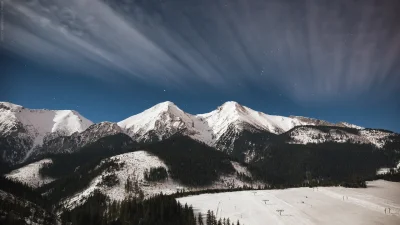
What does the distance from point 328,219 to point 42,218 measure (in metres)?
123

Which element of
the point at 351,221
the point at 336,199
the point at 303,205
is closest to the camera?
the point at 351,221

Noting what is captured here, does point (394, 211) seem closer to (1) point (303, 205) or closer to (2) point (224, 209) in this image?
(1) point (303, 205)

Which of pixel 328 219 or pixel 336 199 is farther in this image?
pixel 336 199

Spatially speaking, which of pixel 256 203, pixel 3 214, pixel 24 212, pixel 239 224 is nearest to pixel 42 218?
pixel 24 212

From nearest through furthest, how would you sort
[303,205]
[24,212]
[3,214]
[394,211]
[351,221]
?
[3,214], [24,212], [351,221], [394,211], [303,205]

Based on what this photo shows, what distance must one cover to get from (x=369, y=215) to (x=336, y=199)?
43.2 meters

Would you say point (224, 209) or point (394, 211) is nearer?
point (394, 211)

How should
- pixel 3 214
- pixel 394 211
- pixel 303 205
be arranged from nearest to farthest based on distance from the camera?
pixel 3 214
pixel 394 211
pixel 303 205

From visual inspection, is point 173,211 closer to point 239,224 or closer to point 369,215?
point 239,224

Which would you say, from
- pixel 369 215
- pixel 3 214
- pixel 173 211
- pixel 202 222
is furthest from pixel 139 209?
pixel 369 215

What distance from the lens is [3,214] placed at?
4924 inches

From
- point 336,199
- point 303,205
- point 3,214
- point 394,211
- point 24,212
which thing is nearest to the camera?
point 3,214

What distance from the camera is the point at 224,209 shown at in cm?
18650

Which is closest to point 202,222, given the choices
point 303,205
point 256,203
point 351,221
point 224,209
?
point 224,209
